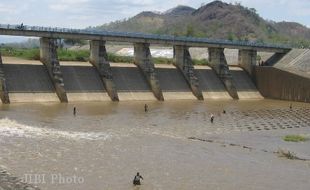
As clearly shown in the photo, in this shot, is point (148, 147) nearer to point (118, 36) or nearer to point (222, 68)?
point (118, 36)

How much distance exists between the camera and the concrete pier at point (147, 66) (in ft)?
233

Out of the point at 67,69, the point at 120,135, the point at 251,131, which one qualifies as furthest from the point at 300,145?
the point at 67,69

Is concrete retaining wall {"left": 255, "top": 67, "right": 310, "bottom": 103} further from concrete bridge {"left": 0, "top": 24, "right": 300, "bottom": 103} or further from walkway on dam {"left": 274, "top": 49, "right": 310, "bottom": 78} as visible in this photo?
concrete bridge {"left": 0, "top": 24, "right": 300, "bottom": 103}

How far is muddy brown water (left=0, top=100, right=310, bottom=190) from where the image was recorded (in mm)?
29531

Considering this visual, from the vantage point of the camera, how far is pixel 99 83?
67.5 m

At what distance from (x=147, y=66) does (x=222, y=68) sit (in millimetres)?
15290

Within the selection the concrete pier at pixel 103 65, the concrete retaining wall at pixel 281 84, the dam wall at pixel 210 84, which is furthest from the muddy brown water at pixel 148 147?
the concrete retaining wall at pixel 281 84

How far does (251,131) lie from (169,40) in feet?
104

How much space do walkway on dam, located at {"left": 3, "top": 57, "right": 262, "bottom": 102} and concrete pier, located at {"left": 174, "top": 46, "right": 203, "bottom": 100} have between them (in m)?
0.69

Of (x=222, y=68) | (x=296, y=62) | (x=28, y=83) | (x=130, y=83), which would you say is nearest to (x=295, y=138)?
(x=130, y=83)

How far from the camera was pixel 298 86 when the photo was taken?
256 ft

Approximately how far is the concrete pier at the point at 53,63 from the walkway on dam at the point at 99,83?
735 mm

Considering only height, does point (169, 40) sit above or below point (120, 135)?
above

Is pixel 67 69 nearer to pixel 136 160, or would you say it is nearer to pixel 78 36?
pixel 78 36
